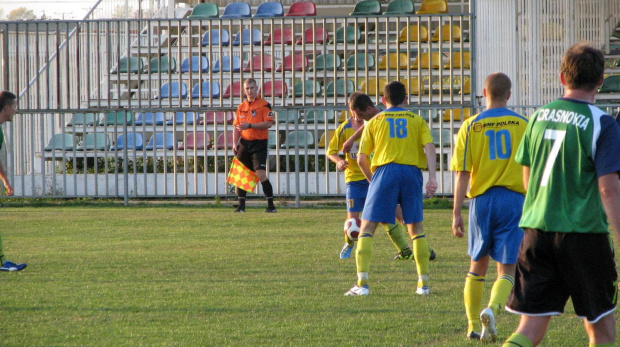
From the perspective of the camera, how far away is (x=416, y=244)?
7266 millimetres

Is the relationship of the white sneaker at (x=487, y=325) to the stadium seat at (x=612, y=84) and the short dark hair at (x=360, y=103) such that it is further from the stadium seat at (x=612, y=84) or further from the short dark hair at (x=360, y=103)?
the stadium seat at (x=612, y=84)

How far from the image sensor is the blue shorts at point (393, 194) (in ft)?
23.5

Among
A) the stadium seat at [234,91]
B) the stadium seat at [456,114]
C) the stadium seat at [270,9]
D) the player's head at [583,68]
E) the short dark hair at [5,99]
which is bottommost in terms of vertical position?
the player's head at [583,68]

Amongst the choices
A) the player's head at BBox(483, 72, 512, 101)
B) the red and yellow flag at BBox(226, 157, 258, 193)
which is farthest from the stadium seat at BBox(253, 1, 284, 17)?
the player's head at BBox(483, 72, 512, 101)

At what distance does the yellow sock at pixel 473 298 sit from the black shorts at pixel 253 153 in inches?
380

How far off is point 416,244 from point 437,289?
0.44 meters

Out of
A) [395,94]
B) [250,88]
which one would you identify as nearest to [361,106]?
[395,94]

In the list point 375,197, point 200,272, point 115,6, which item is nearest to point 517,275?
point 375,197

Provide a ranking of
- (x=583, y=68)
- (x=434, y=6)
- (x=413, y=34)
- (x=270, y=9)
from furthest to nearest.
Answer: (x=270, y=9)
(x=434, y=6)
(x=413, y=34)
(x=583, y=68)

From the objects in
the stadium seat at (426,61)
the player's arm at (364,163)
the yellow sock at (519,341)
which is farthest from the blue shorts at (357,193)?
the stadium seat at (426,61)

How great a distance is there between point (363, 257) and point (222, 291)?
1.19 m

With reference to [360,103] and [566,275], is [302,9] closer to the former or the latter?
[360,103]

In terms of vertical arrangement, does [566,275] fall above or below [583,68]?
below

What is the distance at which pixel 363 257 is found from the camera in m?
7.13
